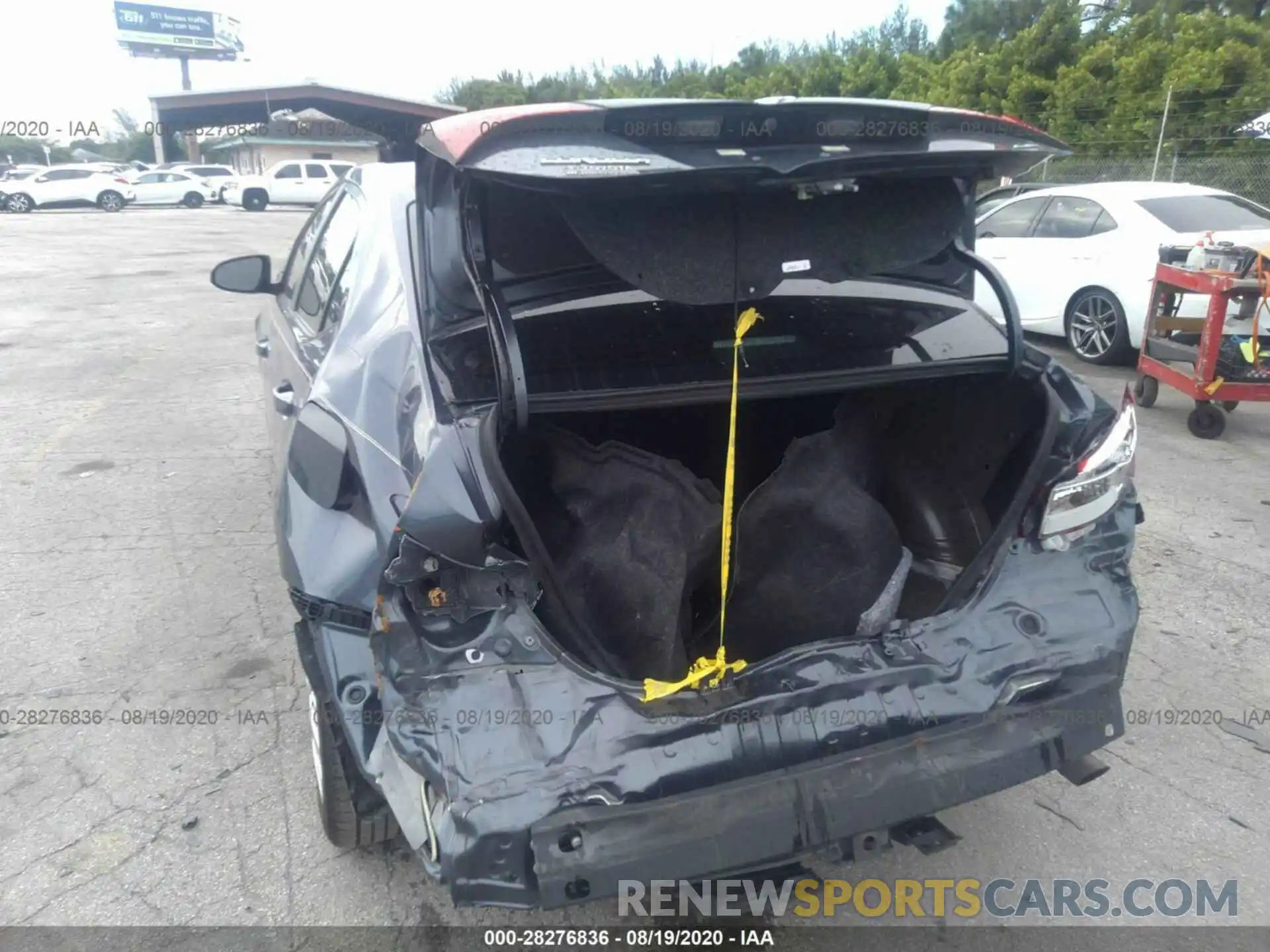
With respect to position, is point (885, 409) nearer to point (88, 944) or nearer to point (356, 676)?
point (356, 676)

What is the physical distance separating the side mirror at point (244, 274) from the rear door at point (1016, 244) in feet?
20.6

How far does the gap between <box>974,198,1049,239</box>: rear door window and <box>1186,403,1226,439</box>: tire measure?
120 inches

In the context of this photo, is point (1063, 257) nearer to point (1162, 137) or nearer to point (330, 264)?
point (330, 264)

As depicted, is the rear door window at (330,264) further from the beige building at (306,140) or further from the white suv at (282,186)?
the beige building at (306,140)

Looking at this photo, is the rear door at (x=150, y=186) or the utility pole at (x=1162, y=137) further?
the rear door at (x=150, y=186)

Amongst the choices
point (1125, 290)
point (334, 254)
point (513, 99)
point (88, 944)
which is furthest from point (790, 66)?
point (88, 944)

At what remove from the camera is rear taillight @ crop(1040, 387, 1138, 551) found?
2.36 meters

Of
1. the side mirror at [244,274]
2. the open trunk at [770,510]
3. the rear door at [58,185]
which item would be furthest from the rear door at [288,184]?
the open trunk at [770,510]

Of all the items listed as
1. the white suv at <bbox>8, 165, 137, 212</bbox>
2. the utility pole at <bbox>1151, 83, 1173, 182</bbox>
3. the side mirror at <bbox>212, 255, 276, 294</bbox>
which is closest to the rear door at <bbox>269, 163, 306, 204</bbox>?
the white suv at <bbox>8, 165, 137, 212</bbox>

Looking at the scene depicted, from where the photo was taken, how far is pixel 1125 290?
25.0ft

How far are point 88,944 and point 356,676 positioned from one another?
3.31 feet

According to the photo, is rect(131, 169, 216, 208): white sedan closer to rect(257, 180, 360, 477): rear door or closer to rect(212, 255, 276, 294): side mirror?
rect(257, 180, 360, 477): rear door

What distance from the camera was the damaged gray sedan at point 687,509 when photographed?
1919 mm

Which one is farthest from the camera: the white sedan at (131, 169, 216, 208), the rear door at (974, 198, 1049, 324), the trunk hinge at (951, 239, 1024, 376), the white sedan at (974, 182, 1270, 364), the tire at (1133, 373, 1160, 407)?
the white sedan at (131, 169, 216, 208)
